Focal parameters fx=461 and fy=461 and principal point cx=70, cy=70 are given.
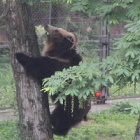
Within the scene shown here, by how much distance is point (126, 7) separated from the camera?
13.0ft

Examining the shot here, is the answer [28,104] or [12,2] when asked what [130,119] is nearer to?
[28,104]

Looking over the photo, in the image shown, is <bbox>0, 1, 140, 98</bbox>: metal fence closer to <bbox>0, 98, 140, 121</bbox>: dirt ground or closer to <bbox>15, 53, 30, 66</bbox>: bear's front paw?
<bbox>0, 98, 140, 121</bbox>: dirt ground

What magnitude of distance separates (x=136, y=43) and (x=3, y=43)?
5129mm

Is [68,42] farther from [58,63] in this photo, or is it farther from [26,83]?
[26,83]

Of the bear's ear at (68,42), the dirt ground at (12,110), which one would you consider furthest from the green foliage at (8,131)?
the bear's ear at (68,42)

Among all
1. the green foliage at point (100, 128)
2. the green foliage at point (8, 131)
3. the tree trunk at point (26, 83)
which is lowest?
the green foliage at point (100, 128)

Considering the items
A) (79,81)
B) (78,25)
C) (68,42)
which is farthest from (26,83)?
(78,25)

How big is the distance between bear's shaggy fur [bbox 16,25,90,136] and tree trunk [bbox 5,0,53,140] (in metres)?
0.10

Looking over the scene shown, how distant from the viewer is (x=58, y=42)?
6.52 meters

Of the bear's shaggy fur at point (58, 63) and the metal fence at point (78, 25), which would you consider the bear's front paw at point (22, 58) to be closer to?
the bear's shaggy fur at point (58, 63)

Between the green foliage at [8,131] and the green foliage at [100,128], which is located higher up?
the green foliage at [8,131]

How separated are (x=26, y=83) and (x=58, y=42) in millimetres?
1279

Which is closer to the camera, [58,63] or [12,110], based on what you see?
[58,63]

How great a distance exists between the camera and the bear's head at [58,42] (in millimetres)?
6309
